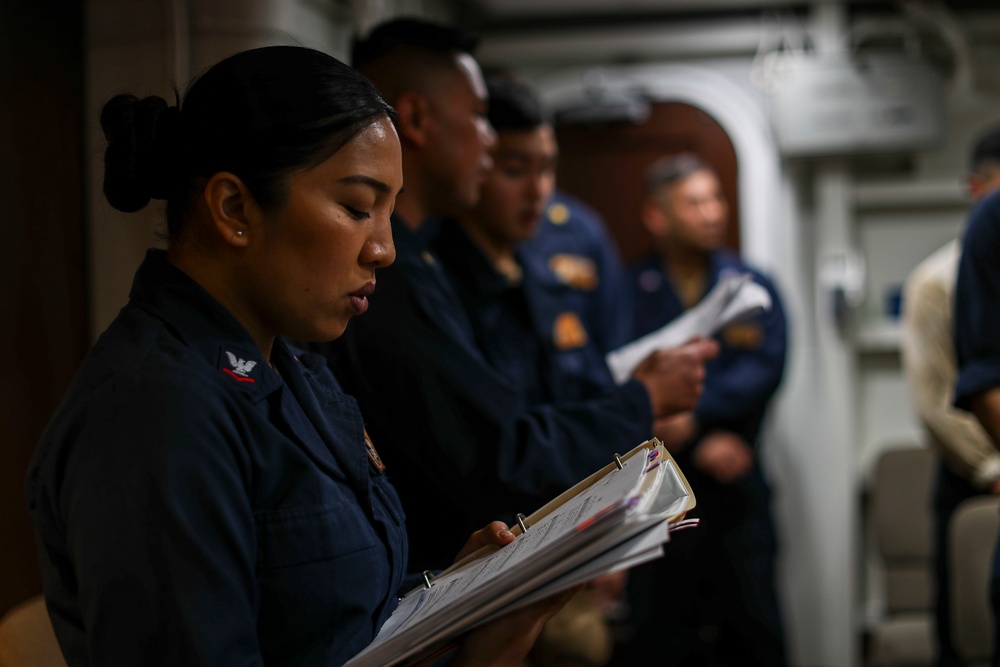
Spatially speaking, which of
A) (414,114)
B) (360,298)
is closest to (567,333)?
(414,114)

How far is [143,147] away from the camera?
2.99 ft

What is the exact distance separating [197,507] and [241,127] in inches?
13.0

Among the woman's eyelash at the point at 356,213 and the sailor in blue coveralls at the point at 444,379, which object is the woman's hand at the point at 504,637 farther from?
the woman's eyelash at the point at 356,213

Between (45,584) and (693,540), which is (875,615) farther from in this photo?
(45,584)

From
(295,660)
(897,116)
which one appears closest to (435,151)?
(295,660)

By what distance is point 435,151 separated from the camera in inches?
58.1

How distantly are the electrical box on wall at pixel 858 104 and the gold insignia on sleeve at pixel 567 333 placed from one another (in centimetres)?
174

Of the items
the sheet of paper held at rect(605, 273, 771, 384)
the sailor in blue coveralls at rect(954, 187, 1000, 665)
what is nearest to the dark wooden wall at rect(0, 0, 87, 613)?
the sheet of paper held at rect(605, 273, 771, 384)

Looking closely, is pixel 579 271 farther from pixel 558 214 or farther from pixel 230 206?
pixel 230 206

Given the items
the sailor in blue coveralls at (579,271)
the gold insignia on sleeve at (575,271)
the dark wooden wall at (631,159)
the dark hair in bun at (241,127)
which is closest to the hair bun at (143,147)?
A: the dark hair in bun at (241,127)

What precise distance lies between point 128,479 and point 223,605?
12 cm

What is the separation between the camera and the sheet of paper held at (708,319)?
162 cm

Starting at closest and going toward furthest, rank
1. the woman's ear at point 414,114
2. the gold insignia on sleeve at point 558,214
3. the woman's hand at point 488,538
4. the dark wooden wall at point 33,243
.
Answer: the woman's hand at point 488,538 < the dark wooden wall at point 33,243 < the woman's ear at point 414,114 < the gold insignia on sleeve at point 558,214

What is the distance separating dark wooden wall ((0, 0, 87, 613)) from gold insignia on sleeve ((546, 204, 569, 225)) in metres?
2.33
